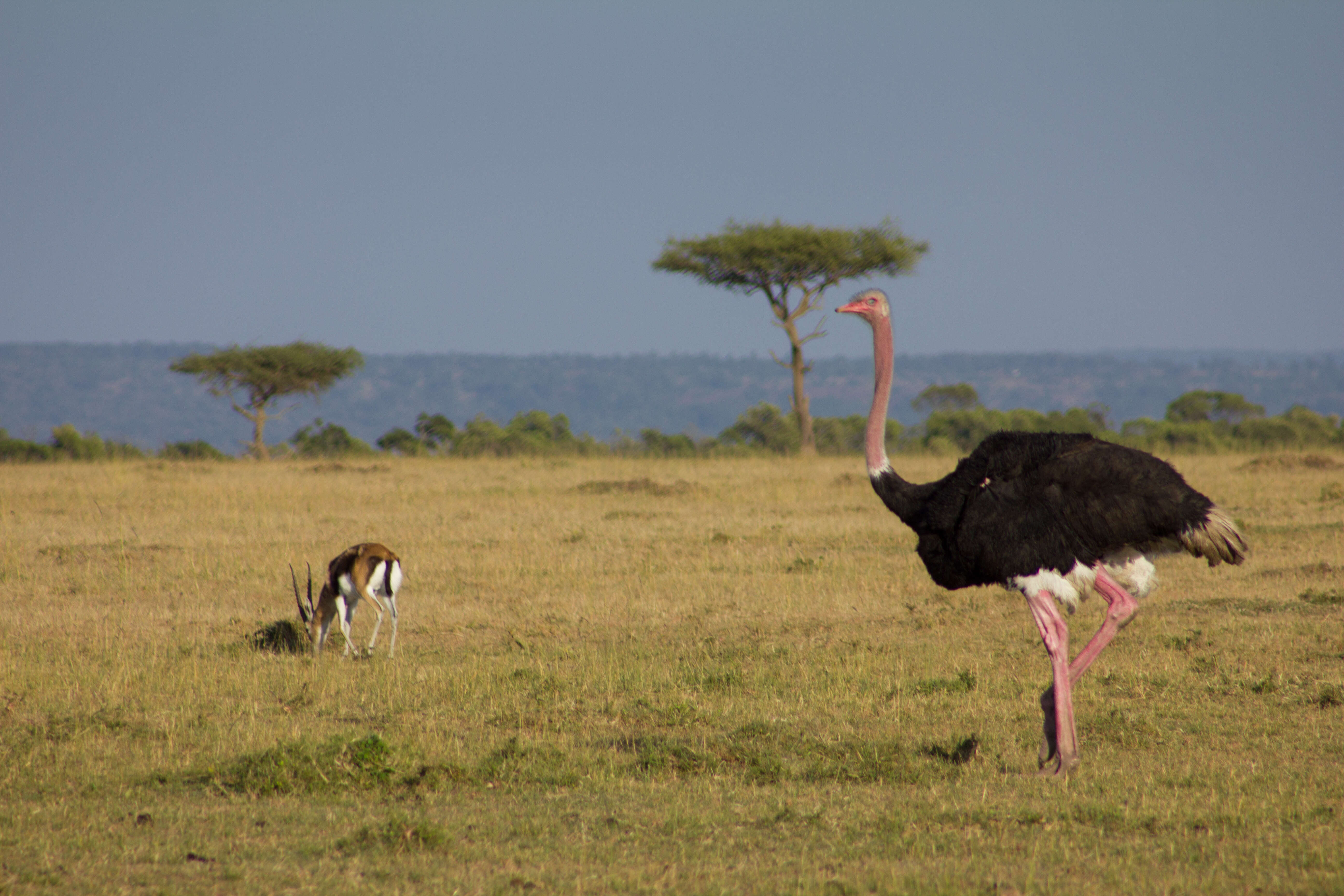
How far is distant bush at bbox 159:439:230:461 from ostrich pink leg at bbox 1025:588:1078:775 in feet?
76.1

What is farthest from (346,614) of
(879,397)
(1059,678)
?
(1059,678)

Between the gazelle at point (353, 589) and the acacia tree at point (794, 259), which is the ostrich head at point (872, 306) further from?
the acacia tree at point (794, 259)

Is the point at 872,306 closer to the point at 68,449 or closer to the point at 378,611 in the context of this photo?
the point at 378,611

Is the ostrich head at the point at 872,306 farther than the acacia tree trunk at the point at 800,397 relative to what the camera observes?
No

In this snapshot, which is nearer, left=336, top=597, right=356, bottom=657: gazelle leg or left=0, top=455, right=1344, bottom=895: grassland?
left=0, top=455, right=1344, bottom=895: grassland

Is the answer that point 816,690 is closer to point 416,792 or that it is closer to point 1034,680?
point 1034,680

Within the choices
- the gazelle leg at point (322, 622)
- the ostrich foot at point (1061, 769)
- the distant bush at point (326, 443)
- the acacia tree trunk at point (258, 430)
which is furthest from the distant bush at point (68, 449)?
the ostrich foot at point (1061, 769)

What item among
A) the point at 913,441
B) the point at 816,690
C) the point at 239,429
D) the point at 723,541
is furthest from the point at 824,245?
the point at 239,429

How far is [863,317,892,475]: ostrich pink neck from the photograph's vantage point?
262 inches

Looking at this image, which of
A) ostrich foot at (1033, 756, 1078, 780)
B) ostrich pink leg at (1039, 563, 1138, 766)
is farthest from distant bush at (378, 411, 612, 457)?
ostrich foot at (1033, 756, 1078, 780)

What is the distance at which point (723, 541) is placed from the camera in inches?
538

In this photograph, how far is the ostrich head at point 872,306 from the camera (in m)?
7.24

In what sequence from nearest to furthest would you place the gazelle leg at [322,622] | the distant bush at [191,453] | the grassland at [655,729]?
the grassland at [655,729] → the gazelle leg at [322,622] → the distant bush at [191,453]

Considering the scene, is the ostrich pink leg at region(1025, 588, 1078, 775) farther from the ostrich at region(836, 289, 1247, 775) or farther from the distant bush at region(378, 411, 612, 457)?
the distant bush at region(378, 411, 612, 457)
